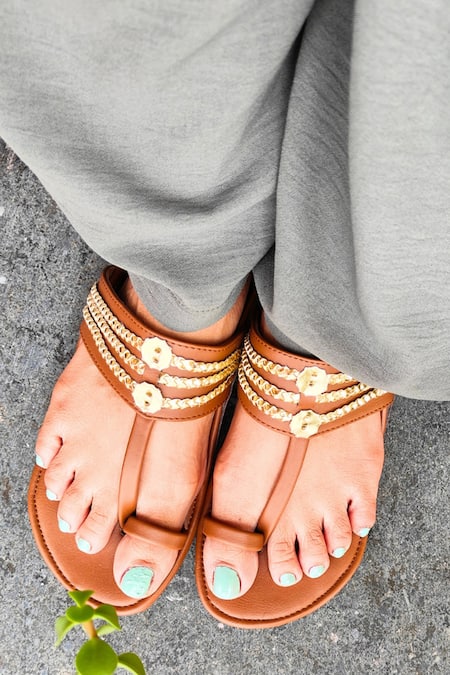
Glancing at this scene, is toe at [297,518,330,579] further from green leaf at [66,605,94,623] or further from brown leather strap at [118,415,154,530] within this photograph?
green leaf at [66,605,94,623]

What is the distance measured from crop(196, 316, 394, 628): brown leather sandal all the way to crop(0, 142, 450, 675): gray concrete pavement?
0.07 m

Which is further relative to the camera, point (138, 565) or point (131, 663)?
point (138, 565)

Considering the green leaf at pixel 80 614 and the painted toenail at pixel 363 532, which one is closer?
the green leaf at pixel 80 614

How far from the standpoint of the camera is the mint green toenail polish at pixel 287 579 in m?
0.86

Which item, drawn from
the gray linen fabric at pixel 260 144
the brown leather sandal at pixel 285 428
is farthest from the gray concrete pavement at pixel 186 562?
the gray linen fabric at pixel 260 144

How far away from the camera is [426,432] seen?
99 cm

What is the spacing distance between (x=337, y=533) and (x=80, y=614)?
0.56m

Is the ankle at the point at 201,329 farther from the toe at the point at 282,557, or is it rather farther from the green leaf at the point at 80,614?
the green leaf at the point at 80,614

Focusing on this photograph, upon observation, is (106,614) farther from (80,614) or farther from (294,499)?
(294,499)

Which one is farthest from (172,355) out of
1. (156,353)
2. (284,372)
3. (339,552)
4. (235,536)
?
(339,552)

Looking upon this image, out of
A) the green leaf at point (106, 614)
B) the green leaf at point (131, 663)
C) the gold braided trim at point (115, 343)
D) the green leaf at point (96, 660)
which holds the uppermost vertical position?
the green leaf at point (96, 660)

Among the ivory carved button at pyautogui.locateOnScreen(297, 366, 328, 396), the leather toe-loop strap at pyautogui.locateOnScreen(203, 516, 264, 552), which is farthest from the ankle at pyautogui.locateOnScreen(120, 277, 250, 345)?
the leather toe-loop strap at pyautogui.locateOnScreen(203, 516, 264, 552)

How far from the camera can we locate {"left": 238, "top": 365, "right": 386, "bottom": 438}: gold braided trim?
814mm

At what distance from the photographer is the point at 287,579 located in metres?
0.87
